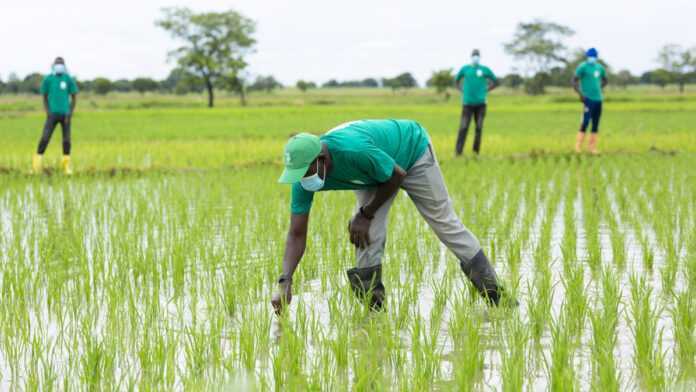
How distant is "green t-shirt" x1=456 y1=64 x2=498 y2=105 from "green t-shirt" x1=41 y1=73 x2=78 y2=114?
5.10m

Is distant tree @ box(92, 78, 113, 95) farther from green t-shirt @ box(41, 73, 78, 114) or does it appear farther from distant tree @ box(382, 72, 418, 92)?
green t-shirt @ box(41, 73, 78, 114)

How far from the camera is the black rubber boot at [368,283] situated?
3.96 meters

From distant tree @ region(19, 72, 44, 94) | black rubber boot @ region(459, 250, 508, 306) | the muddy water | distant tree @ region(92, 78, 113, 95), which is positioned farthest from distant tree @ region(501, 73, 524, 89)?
black rubber boot @ region(459, 250, 508, 306)

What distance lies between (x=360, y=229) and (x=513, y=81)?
8085 centimetres

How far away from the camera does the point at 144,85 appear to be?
316 feet

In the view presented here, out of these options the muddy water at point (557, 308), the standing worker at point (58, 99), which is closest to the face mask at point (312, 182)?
the muddy water at point (557, 308)

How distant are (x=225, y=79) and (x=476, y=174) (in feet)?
179

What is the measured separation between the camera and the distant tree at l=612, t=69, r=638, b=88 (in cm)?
9736

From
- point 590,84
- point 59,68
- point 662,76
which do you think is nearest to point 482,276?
point 59,68

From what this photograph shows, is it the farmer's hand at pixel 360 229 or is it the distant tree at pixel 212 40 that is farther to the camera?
the distant tree at pixel 212 40

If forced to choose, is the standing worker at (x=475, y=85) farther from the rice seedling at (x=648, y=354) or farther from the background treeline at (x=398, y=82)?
the background treeline at (x=398, y=82)

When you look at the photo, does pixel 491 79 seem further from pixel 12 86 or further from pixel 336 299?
pixel 12 86

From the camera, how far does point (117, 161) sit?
38.3ft

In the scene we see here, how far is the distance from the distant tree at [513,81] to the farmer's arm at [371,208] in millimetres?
80738
